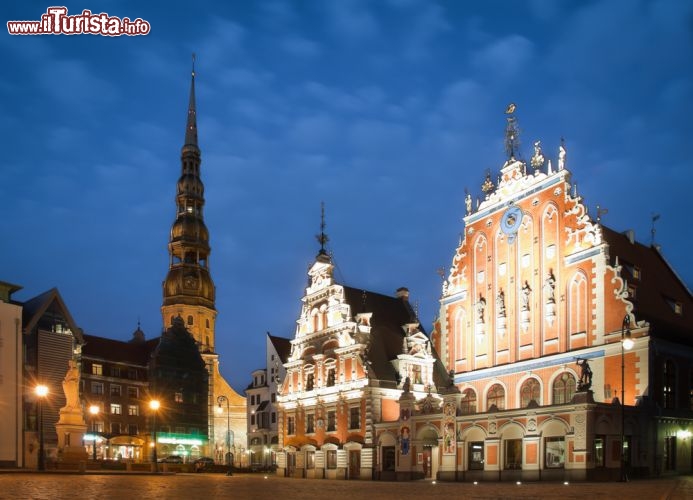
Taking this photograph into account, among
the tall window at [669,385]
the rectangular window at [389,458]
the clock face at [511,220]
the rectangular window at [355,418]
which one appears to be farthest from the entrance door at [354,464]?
the tall window at [669,385]

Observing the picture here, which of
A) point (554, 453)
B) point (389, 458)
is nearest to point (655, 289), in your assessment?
point (554, 453)

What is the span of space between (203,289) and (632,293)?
216 feet

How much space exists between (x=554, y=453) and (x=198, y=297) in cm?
6529

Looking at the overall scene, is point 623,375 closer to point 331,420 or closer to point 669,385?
point 669,385

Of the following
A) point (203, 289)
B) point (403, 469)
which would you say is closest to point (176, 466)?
point (403, 469)

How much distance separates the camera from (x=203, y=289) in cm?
9531

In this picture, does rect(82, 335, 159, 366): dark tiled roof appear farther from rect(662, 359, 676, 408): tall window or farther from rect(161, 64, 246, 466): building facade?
rect(662, 359, 676, 408): tall window

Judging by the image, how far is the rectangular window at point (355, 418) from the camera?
161 feet

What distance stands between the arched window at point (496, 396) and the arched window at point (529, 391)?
1.62 m

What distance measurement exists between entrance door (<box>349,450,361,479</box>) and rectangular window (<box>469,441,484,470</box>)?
1064 cm

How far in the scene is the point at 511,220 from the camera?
4525 centimetres

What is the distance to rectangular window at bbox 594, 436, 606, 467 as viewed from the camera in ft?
112

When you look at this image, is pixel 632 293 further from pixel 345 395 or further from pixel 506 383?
pixel 345 395

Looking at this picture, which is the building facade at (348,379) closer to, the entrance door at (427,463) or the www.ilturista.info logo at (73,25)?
the entrance door at (427,463)
